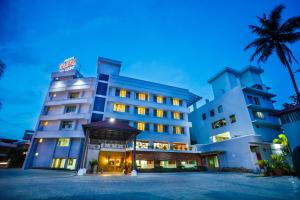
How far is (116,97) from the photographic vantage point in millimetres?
34062

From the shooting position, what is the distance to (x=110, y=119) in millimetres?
28500

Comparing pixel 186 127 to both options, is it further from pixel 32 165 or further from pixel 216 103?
pixel 32 165

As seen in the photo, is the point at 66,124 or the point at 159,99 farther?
the point at 159,99

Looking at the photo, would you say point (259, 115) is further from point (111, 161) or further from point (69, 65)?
point (69, 65)

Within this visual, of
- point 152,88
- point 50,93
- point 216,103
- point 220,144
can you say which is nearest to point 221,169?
point 220,144

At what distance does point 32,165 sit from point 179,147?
98.0 feet

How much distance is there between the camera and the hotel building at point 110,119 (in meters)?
29.8

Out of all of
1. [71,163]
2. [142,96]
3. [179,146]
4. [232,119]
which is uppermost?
[142,96]

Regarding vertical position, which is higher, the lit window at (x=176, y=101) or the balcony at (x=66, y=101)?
the lit window at (x=176, y=101)

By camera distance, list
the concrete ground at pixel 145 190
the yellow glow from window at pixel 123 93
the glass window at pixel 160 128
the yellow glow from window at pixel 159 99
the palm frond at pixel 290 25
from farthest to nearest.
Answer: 1. the yellow glow from window at pixel 159 99
2. the yellow glow from window at pixel 123 93
3. the glass window at pixel 160 128
4. the palm frond at pixel 290 25
5. the concrete ground at pixel 145 190

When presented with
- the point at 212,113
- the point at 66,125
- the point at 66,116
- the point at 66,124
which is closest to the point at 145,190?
the point at 66,116

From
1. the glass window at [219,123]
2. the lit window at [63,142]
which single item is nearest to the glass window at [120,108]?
the lit window at [63,142]

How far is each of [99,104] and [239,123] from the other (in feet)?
91.3

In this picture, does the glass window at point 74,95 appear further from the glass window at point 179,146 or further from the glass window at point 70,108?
the glass window at point 179,146
